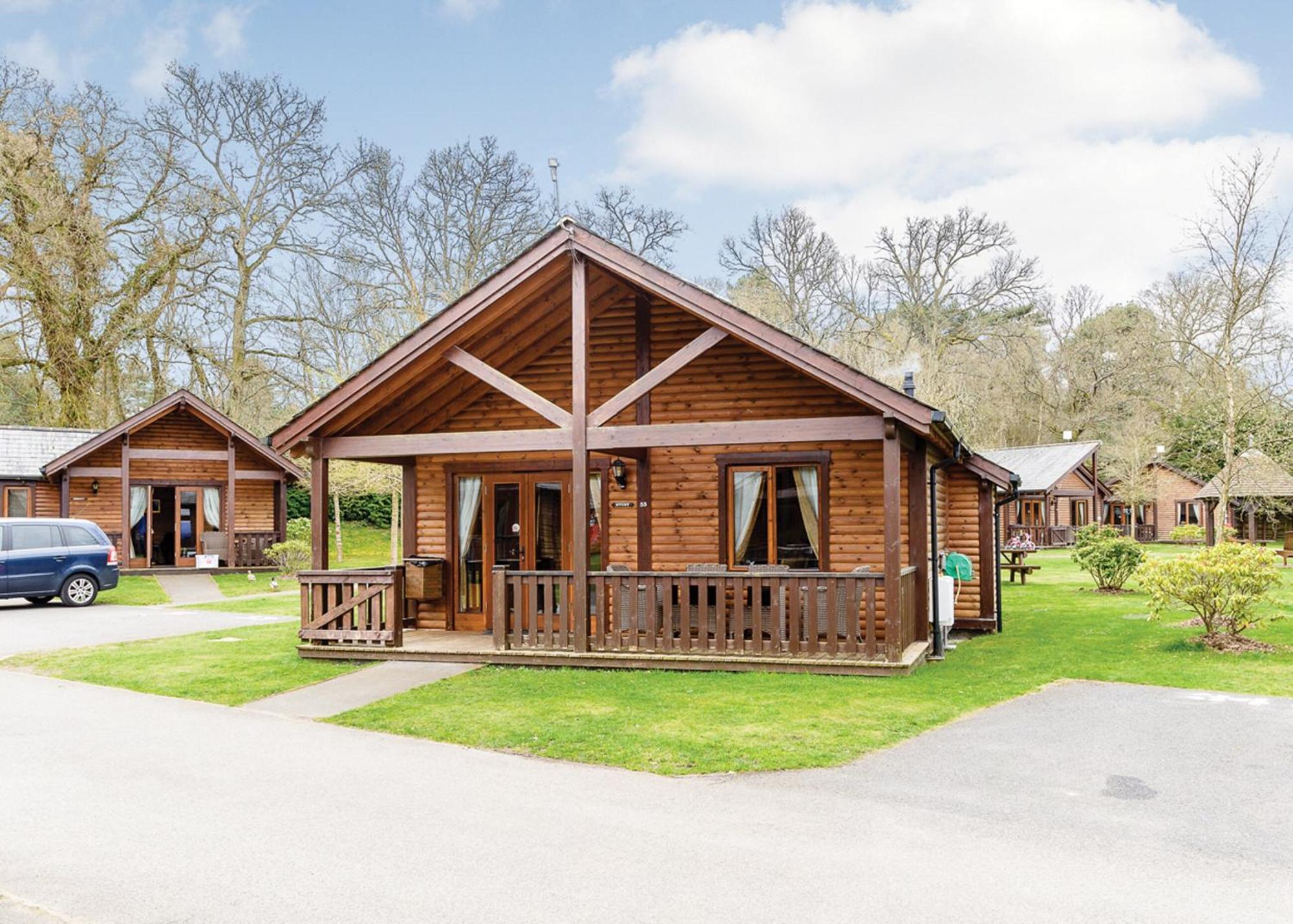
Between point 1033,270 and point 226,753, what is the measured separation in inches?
1734

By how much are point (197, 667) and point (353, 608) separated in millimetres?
1875

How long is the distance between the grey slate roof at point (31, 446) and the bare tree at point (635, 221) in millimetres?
19162

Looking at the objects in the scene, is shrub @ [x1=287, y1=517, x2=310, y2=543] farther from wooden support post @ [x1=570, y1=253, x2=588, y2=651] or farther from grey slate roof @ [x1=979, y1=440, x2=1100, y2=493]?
grey slate roof @ [x1=979, y1=440, x2=1100, y2=493]

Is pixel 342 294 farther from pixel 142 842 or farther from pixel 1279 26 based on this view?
pixel 142 842

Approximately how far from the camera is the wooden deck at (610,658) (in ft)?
34.2

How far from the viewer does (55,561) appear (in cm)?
1952

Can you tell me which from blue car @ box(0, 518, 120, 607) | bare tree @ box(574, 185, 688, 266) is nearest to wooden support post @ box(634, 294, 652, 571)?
blue car @ box(0, 518, 120, 607)

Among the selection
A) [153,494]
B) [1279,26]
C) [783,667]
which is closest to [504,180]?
[153,494]

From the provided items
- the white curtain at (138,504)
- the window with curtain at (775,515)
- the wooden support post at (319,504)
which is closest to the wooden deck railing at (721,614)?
the window with curtain at (775,515)

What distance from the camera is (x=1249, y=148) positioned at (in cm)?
1850

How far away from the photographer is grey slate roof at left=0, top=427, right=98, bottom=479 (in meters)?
26.4

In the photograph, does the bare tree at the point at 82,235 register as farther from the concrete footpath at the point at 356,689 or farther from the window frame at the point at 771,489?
the window frame at the point at 771,489

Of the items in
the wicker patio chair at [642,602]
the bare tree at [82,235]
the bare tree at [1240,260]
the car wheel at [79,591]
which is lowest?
the car wheel at [79,591]

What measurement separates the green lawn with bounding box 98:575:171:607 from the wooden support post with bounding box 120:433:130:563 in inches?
38.3
